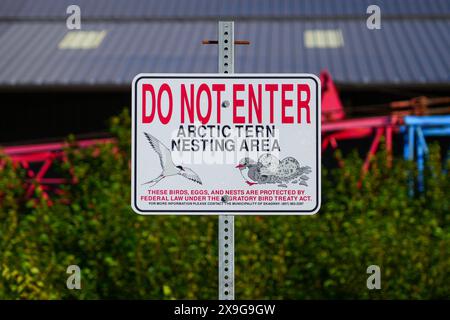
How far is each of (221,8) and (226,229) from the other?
20881 mm

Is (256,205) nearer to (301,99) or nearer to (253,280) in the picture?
(301,99)

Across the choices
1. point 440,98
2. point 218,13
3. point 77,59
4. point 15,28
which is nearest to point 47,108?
point 77,59

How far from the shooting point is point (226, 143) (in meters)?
3.80

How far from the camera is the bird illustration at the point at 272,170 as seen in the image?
3781mm

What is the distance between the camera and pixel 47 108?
21.2 m

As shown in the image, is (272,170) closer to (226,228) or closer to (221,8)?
→ (226,228)

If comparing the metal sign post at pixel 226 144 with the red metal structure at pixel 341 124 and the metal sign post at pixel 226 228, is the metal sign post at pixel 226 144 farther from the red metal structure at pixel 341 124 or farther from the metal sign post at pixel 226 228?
the red metal structure at pixel 341 124

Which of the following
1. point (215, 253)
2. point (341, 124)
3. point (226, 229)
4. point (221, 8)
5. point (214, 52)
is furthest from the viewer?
point (221, 8)

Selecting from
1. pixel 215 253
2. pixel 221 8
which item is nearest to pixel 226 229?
pixel 215 253

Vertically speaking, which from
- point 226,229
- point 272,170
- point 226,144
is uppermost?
point 226,144

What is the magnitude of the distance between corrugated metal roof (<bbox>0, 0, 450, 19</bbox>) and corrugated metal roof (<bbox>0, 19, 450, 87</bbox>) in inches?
15.1

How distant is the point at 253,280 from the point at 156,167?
4049mm

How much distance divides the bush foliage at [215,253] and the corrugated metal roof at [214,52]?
11.5 metres

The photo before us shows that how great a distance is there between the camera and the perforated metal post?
3791 millimetres
